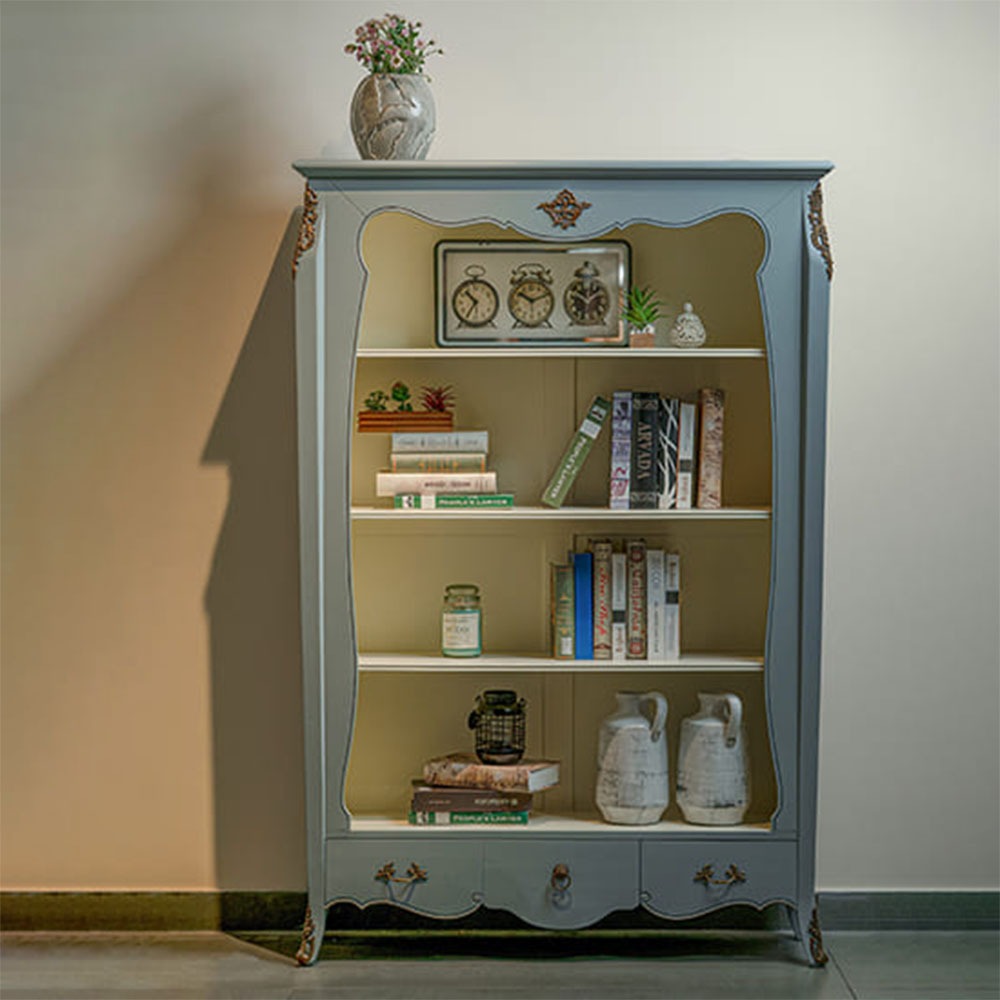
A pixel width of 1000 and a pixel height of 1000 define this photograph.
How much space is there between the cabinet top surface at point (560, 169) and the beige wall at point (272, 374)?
13.2 inches

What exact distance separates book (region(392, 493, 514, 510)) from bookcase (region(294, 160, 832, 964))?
1.5 inches

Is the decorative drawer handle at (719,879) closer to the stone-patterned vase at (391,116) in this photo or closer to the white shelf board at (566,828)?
the white shelf board at (566,828)

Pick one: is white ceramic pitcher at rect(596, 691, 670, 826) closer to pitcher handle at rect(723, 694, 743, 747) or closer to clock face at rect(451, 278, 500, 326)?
pitcher handle at rect(723, 694, 743, 747)

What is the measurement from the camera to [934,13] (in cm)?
322

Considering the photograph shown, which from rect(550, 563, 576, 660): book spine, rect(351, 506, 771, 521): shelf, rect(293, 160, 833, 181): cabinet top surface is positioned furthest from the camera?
rect(550, 563, 576, 660): book spine

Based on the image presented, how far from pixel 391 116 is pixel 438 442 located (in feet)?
2.33

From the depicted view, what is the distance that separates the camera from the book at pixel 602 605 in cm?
309

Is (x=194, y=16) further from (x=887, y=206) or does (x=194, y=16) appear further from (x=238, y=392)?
(x=887, y=206)

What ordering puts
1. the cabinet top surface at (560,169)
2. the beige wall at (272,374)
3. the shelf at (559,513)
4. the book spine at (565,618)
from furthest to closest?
the beige wall at (272,374) < the book spine at (565,618) < the shelf at (559,513) < the cabinet top surface at (560,169)

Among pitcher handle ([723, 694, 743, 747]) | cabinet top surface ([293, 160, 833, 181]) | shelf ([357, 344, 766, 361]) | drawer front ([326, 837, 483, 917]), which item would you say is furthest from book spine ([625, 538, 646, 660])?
cabinet top surface ([293, 160, 833, 181])

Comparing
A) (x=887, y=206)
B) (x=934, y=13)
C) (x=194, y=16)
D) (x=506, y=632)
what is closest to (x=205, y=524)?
(x=506, y=632)

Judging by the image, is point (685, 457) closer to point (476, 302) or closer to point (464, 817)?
point (476, 302)

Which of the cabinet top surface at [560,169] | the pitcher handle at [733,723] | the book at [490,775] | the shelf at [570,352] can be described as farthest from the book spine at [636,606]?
the cabinet top surface at [560,169]

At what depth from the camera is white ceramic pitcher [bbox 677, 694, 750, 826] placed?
3.04 meters
